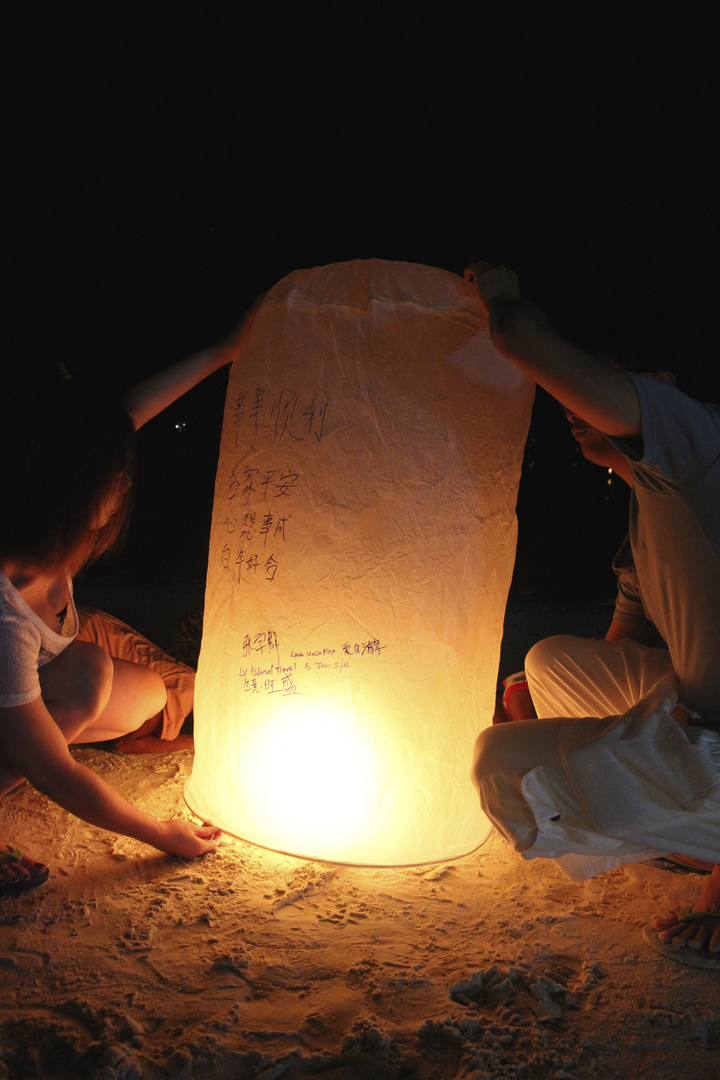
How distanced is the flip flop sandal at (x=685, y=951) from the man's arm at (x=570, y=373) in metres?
0.96

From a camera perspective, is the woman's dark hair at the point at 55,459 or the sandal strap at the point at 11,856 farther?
the sandal strap at the point at 11,856

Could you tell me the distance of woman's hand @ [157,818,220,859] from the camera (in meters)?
1.62

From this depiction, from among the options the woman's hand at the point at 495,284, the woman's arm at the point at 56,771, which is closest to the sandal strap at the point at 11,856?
the woman's arm at the point at 56,771

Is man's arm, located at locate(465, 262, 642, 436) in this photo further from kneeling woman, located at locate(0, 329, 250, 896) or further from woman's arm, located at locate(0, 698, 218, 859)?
woman's arm, located at locate(0, 698, 218, 859)

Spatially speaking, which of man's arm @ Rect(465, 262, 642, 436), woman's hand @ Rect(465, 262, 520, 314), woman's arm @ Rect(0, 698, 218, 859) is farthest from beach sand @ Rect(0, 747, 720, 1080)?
woman's hand @ Rect(465, 262, 520, 314)

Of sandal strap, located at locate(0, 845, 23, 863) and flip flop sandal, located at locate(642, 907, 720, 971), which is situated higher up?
sandal strap, located at locate(0, 845, 23, 863)

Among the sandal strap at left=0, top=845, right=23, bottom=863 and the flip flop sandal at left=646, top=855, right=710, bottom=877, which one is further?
the flip flop sandal at left=646, top=855, right=710, bottom=877

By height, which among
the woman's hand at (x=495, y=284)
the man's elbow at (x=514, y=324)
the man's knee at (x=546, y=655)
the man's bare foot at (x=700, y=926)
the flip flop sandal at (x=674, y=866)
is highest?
the woman's hand at (x=495, y=284)

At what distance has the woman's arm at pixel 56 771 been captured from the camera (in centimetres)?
143

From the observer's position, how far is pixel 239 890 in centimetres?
157

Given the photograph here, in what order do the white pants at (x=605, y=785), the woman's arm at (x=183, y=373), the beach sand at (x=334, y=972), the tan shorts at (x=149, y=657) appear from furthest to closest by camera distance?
the tan shorts at (x=149, y=657) < the woman's arm at (x=183, y=373) < the white pants at (x=605, y=785) < the beach sand at (x=334, y=972)

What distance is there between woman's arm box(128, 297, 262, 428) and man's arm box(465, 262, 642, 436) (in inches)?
27.9

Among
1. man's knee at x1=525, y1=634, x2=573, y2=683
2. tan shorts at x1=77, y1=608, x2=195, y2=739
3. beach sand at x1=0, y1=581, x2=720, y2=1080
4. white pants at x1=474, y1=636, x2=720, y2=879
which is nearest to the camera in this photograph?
beach sand at x1=0, y1=581, x2=720, y2=1080

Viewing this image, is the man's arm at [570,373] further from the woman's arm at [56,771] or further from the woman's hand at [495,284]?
the woman's arm at [56,771]
